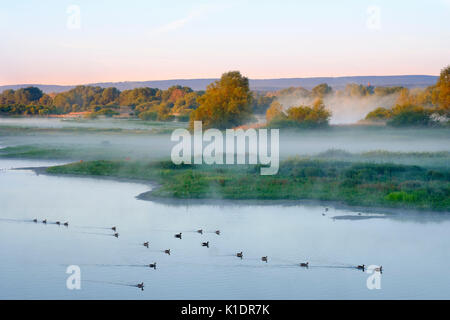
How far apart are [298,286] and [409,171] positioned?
2025cm

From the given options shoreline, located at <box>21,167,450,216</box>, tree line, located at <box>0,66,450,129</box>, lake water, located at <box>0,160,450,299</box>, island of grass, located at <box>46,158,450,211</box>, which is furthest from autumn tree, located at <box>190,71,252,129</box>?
lake water, located at <box>0,160,450,299</box>

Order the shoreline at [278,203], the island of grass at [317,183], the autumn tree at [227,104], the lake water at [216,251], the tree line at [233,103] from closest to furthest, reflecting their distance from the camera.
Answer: the lake water at [216,251], the shoreline at [278,203], the island of grass at [317,183], the tree line at [233,103], the autumn tree at [227,104]

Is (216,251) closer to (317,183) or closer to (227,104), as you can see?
(317,183)

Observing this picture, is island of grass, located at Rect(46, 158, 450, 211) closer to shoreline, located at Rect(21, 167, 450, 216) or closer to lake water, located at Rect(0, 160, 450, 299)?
shoreline, located at Rect(21, 167, 450, 216)

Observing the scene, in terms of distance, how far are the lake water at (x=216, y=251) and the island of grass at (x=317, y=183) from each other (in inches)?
63.0

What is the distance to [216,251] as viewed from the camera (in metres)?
21.9

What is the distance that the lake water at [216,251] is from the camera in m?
18.1

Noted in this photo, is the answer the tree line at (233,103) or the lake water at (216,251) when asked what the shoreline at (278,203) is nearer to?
the lake water at (216,251)

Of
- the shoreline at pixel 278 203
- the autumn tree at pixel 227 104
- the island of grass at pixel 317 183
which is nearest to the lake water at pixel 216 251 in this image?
the shoreline at pixel 278 203

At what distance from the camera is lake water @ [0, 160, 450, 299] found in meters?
18.1

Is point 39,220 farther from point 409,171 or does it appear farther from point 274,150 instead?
point 274,150

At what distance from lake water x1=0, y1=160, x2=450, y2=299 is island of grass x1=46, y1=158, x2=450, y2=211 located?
1.60 metres

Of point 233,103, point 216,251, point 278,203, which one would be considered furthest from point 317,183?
point 233,103

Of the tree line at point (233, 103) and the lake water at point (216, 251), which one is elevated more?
the tree line at point (233, 103)
